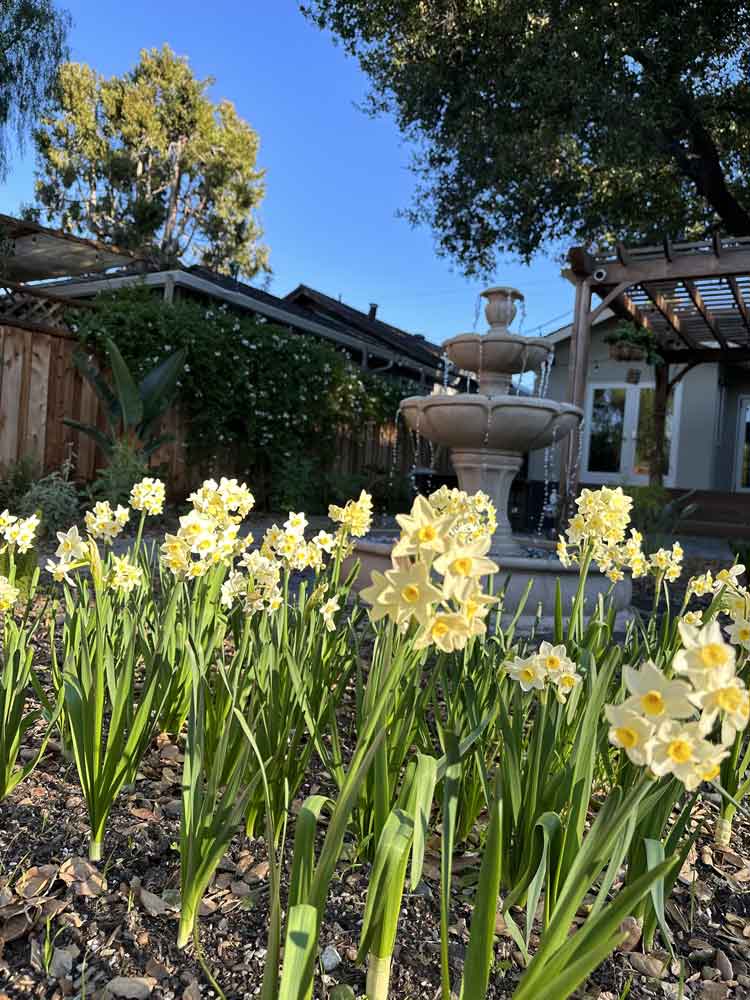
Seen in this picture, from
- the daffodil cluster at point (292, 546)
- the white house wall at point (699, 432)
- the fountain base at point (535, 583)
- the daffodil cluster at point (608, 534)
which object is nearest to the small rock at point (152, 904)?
the daffodil cluster at point (292, 546)

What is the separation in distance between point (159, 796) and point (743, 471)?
14034 millimetres

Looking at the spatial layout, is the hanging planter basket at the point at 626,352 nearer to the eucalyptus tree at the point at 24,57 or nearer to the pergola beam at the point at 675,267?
the pergola beam at the point at 675,267

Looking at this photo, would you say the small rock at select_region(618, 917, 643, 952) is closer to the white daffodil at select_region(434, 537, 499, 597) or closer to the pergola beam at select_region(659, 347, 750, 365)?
the white daffodil at select_region(434, 537, 499, 597)

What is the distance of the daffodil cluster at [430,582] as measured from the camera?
0.87 meters

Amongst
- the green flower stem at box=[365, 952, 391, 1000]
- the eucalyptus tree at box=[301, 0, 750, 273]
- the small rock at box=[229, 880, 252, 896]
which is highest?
the eucalyptus tree at box=[301, 0, 750, 273]

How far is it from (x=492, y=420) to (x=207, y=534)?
3.41 m

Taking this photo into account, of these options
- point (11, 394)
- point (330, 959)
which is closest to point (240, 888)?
point (330, 959)

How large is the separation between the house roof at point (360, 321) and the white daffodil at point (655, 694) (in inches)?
651

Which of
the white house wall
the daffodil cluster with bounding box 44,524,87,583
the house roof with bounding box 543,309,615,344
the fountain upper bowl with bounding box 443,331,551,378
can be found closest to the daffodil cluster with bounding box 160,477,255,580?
the daffodil cluster with bounding box 44,524,87,583

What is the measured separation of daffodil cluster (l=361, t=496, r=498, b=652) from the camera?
87cm

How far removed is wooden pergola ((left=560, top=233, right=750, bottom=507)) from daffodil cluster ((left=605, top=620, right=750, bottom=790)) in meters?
7.05

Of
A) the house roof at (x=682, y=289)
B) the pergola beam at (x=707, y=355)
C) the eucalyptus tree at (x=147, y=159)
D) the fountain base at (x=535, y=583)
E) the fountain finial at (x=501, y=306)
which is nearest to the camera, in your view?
the fountain base at (x=535, y=583)

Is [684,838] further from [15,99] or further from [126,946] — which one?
[15,99]

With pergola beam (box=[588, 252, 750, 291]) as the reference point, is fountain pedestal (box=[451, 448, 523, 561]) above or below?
below
